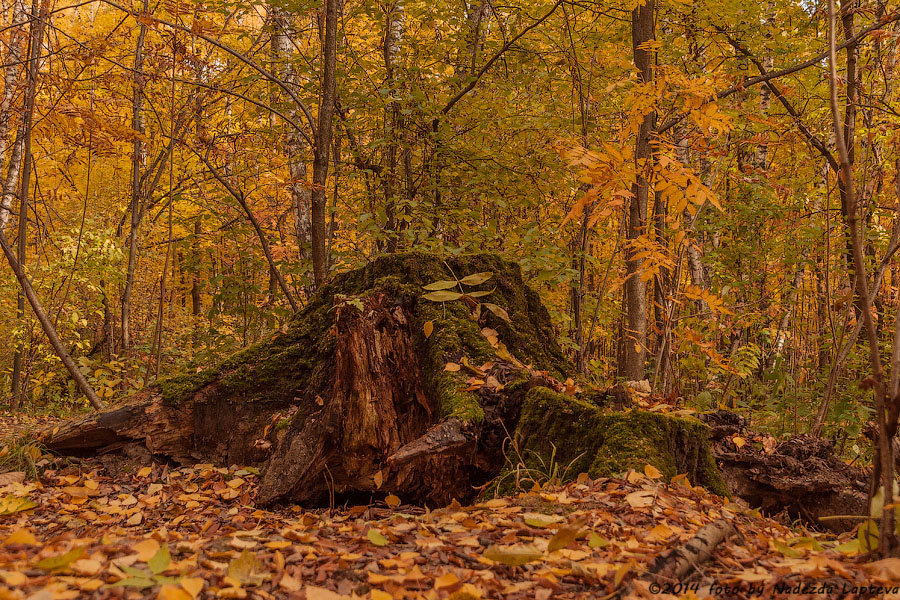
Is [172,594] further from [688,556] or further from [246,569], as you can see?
[688,556]

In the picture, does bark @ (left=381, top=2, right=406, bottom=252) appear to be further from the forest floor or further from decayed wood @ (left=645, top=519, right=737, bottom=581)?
decayed wood @ (left=645, top=519, right=737, bottom=581)

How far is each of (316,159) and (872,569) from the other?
4304mm

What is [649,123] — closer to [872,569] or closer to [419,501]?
[419,501]

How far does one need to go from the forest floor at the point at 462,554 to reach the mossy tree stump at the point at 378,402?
0.35 metres

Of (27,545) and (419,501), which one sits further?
(419,501)

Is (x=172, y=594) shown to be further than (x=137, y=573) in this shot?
No

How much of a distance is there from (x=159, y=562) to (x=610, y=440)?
Result: 6.28ft

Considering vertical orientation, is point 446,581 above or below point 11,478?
above

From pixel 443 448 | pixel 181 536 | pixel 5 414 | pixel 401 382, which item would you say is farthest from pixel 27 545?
pixel 5 414

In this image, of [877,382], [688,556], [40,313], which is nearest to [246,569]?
[688,556]

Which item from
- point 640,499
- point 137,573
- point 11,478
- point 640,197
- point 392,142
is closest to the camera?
point 137,573

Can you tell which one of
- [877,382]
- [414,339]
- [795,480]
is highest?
[414,339]

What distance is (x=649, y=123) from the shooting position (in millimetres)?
4488

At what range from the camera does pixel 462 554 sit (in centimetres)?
184
